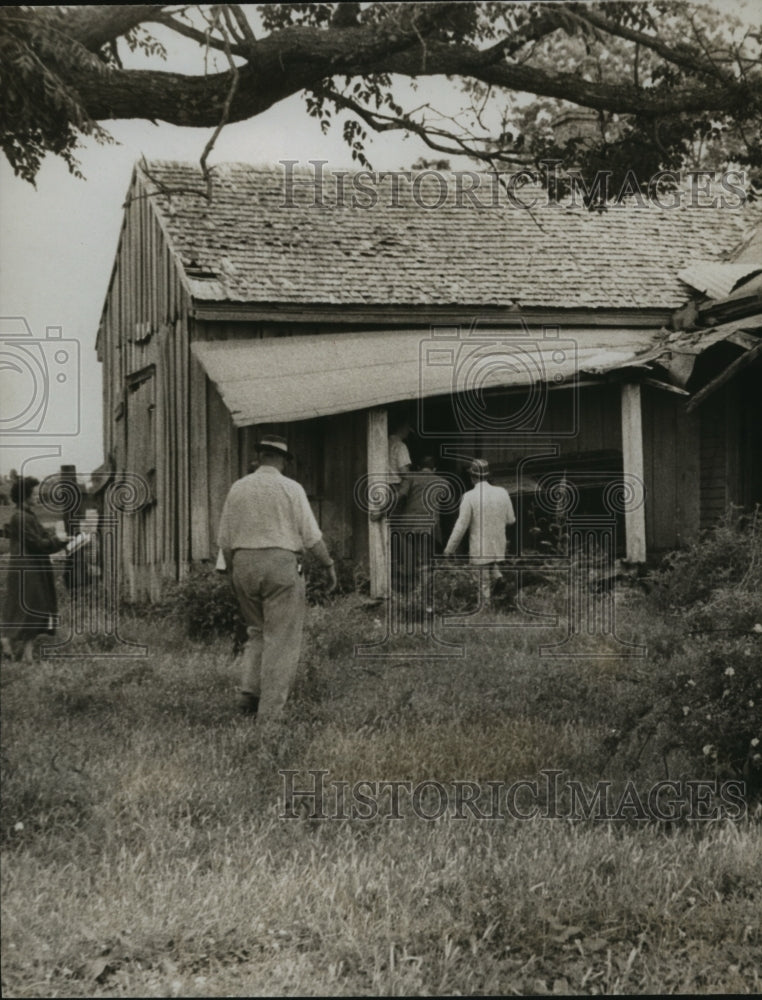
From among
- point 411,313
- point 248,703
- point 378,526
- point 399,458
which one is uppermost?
point 411,313

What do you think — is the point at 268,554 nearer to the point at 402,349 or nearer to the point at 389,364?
the point at 389,364

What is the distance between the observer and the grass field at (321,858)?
3.79 m

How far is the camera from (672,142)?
6.25 m

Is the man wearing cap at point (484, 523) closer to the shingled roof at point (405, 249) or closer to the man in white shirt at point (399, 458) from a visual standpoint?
the man in white shirt at point (399, 458)

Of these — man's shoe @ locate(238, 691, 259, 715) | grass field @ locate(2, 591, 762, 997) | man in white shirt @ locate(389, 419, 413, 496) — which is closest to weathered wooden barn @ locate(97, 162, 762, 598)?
man in white shirt @ locate(389, 419, 413, 496)

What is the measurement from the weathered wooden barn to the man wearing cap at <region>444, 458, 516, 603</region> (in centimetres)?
21

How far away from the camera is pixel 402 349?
323 inches

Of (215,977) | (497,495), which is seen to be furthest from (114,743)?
(497,495)

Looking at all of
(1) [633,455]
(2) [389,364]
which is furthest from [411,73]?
(1) [633,455]

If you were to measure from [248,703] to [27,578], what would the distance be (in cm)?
144

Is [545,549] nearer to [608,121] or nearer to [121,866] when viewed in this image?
[608,121]

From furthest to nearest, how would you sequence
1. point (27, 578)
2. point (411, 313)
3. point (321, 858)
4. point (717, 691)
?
point (411, 313) → point (27, 578) → point (717, 691) → point (321, 858)

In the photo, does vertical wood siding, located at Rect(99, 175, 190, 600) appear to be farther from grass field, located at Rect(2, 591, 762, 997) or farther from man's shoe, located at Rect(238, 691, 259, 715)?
man's shoe, located at Rect(238, 691, 259, 715)

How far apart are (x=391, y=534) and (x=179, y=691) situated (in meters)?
1.92
